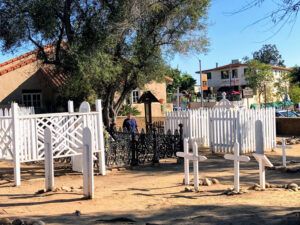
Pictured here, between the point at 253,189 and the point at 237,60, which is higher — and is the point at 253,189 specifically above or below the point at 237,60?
below

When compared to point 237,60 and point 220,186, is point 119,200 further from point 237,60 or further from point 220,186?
point 237,60

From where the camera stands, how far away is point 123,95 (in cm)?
2228

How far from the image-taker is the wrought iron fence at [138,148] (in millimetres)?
14625

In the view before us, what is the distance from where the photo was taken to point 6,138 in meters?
12.9

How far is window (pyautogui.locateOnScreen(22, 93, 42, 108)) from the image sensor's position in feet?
104

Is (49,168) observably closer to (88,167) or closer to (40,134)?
(88,167)

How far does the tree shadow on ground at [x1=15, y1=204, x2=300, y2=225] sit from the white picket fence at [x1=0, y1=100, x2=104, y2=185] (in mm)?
4581

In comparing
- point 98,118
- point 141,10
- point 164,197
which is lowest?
point 164,197

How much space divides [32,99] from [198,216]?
25.5 metres

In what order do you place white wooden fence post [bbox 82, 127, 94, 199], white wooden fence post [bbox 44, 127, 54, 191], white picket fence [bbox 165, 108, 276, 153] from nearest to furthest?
white wooden fence post [bbox 82, 127, 94, 199] → white wooden fence post [bbox 44, 127, 54, 191] → white picket fence [bbox 165, 108, 276, 153]

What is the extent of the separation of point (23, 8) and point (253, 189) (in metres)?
11.8

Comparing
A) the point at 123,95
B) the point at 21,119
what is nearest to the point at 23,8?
the point at 123,95

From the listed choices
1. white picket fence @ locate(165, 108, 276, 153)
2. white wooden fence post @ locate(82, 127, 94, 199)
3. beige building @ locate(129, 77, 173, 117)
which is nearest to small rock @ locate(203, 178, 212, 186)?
white wooden fence post @ locate(82, 127, 94, 199)

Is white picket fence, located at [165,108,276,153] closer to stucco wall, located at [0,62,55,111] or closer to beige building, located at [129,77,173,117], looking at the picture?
stucco wall, located at [0,62,55,111]
